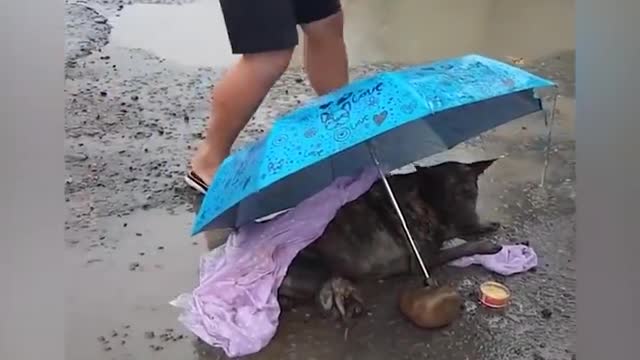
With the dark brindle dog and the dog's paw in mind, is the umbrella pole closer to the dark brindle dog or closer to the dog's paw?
the dark brindle dog

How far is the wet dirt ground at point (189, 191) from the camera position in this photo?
1.82 metres

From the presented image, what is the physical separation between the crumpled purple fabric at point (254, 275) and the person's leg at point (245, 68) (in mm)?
355

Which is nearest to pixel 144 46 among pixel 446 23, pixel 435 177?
pixel 446 23

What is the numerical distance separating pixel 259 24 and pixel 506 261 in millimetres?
753

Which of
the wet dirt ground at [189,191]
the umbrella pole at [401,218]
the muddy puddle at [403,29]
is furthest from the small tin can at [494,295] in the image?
the muddy puddle at [403,29]

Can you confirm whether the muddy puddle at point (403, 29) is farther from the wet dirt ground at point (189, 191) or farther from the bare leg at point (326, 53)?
the bare leg at point (326, 53)

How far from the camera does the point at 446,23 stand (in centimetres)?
342

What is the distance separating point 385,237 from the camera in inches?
76.5

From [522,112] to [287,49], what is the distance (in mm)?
554

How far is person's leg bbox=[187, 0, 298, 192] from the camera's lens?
198cm

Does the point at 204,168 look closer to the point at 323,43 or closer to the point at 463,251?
the point at 323,43

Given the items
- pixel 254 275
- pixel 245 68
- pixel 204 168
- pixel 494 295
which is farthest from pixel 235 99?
pixel 494 295

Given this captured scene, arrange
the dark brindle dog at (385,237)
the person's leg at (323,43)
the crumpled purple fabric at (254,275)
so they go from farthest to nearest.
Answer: the person's leg at (323,43) → the dark brindle dog at (385,237) → the crumpled purple fabric at (254,275)
